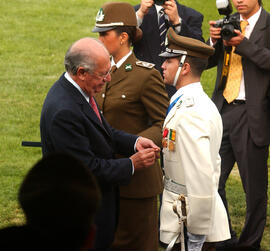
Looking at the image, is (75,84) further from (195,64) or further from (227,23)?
(227,23)

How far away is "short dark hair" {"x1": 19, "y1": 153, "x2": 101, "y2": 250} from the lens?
7.37ft

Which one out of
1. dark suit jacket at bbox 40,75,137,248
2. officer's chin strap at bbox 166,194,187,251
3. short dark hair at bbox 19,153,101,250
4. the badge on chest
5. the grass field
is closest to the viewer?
short dark hair at bbox 19,153,101,250

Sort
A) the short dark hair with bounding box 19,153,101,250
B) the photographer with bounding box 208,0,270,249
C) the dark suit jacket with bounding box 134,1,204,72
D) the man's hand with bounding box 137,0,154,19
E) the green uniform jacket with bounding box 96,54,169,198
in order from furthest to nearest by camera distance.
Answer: the dark suit jacket with bounding box 134,1,204,72
the man's hand with bounding box 137,0,154,19
the photographer with bounding box 208,0,270,249
the green uniform jacket with bounding box 96,54,169,198
the short dark hair with bounding box 19,153,101,250

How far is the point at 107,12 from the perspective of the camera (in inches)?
206

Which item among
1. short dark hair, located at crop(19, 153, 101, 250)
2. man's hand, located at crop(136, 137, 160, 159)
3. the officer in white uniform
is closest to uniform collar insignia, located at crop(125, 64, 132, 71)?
the officer in white uniform

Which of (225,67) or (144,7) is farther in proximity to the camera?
(144,7)

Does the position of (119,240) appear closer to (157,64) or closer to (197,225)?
(197,225)

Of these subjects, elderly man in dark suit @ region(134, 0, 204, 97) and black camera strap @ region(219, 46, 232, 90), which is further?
elderly man in dark suit @ region(134, 0, 204, 97)

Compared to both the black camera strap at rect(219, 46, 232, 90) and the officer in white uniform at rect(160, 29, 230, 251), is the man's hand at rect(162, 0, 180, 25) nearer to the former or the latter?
the black camera strap at rect(219, 46, 232, 90)

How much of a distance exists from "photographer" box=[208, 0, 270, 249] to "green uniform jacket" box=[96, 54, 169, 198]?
126 cm

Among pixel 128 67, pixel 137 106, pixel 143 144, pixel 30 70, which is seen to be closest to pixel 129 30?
pixel 128 67

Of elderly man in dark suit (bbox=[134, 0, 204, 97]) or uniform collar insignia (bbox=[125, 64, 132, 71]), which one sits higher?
uniform collar insignia (bbox=[125, 64, 132, 71])

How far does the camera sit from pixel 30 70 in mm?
13297

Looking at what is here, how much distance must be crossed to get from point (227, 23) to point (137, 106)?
4.92ft
